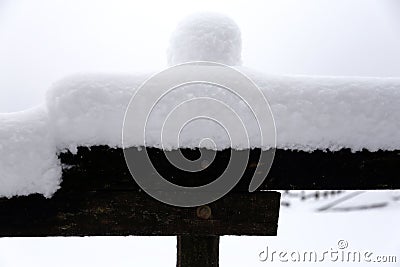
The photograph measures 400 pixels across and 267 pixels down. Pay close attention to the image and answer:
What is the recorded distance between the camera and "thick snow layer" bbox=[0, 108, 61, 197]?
52.3 inches

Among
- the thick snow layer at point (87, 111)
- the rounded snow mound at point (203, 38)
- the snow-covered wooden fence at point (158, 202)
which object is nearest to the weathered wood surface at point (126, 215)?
the snow-covered wooden fence at point (158, 202)

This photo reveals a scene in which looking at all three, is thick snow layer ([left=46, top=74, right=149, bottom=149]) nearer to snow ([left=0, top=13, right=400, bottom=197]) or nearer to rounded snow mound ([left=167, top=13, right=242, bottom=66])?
snow ([left=0, top=13, right=400, bottom=197])

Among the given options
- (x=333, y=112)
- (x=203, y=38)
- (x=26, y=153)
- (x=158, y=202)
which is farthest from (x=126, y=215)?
(x=203, y=38)

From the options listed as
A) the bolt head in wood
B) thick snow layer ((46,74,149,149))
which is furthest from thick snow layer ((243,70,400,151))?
thick snow layer ((46,74,149,149))

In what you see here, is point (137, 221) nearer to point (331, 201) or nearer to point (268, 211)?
point (268, 211)

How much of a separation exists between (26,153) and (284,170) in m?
0.89

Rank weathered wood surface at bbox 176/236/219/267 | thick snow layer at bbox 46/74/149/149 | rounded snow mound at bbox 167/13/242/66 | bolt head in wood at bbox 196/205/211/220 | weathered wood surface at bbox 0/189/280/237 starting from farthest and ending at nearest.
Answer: rounded snow mound at bbox 167/13/242/66 < weathered wood surface at bbox 176/236/219/267 < bolt head in wood at bbox 196/205/211/220 < weathered wood surface at bbox 0/189/280/237 < thick snow layer at bbox 46/74/149/149

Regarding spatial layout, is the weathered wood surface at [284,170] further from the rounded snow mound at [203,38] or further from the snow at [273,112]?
the rounded snow mound at [203,38]

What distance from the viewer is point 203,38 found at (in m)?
2.09

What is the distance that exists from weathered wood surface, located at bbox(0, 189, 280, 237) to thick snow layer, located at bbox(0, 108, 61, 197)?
0.07 metres

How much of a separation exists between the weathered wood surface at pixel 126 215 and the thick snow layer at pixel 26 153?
7 cm

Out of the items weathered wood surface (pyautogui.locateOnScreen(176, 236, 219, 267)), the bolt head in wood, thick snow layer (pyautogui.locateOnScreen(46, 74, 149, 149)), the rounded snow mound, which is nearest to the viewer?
thick snow layer (pyautogui.locateOnScreen(46, 74, 149, 149))

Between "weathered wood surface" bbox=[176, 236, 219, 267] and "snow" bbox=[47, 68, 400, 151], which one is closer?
"snow" bbox=[47, 68, 400, 151]

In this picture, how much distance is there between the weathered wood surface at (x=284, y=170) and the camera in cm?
139
